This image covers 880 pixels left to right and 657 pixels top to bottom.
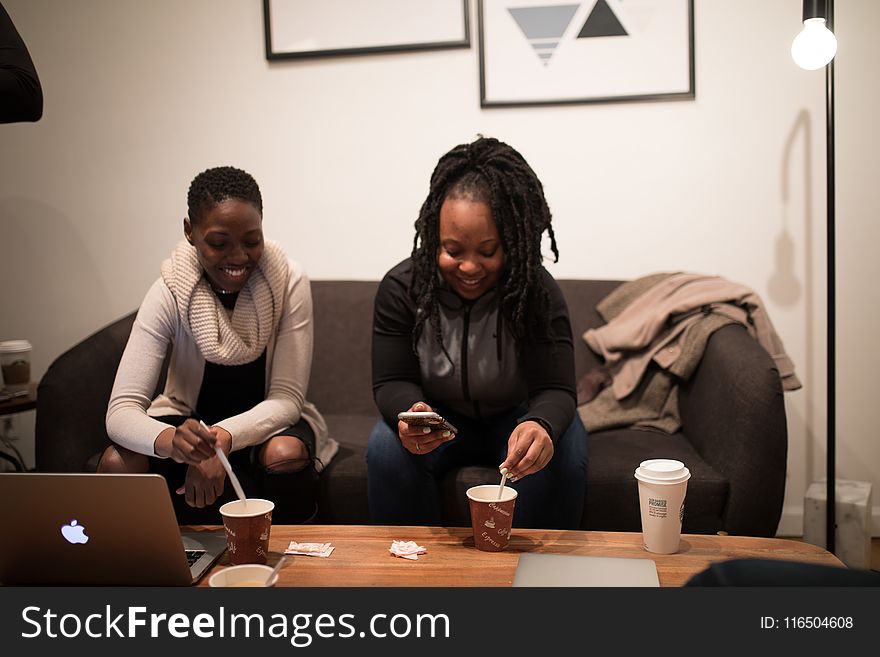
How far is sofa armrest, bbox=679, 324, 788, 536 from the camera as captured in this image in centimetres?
188

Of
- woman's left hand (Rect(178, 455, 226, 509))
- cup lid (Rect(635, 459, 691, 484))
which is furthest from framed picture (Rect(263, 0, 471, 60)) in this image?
cup lid (Rect(635, 459, 691, 484))

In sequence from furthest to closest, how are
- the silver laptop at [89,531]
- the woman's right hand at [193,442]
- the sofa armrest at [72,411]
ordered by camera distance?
the sofa armrest at [72,411]
the woman's right hand at [193,442]
the silver laptop at [89,531]

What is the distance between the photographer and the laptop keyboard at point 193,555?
4.23 ft

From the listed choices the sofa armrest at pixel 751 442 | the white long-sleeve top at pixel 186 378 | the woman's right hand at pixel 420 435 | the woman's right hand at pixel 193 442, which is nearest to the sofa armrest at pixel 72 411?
the white long-sleeve top at pixel 186 378

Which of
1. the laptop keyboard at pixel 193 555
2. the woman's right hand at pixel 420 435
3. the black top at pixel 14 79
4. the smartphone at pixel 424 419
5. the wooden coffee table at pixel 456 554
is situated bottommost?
the wooden coffee table at pixel 456 554

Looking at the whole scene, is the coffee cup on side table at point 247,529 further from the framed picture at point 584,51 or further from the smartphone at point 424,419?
the framed picture at point 584,51

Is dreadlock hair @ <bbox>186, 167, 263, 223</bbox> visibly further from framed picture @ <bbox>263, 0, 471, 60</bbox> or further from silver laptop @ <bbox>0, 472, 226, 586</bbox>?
framed picture @ <bbox>263, 0, 471, 60</bbox>

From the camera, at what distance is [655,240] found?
8.68 ft

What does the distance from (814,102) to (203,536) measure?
2.15m

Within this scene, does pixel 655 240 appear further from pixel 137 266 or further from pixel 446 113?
pixel 137 266

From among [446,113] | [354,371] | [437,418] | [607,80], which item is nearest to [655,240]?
[607,80]

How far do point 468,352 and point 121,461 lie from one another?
758 mm

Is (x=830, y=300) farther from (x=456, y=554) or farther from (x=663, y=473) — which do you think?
(x=456, y=554)

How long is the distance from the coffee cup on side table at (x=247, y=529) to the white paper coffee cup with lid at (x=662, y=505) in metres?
0.57
